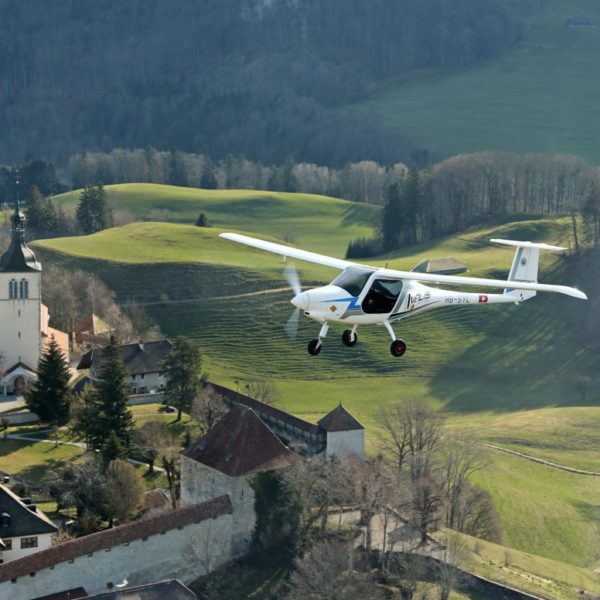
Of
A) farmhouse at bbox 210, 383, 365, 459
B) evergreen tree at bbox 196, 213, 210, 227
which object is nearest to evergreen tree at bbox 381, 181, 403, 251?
evergreen tree at bbox 196, 213, 210, 227

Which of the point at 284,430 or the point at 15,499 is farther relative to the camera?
the point at 284,430

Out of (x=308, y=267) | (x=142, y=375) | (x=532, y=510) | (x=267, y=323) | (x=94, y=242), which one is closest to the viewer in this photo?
(x=532, y=510)

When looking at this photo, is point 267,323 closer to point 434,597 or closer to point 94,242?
point 94,242

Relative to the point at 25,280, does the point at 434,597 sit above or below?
below

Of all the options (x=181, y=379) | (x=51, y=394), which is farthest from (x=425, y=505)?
(x=51, y=394)

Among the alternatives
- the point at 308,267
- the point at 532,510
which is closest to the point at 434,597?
the point at 532,510

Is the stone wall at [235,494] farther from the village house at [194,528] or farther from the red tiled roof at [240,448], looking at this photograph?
the red tiled roof at [240,448]

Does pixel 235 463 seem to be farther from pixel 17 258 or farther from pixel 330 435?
pixel 17 258

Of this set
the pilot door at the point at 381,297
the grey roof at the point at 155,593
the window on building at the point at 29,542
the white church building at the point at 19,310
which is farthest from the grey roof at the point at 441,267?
the pilot door at the point at 381,297
